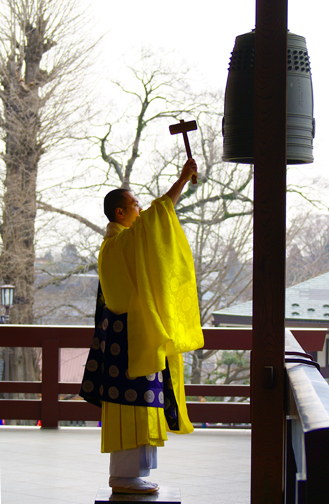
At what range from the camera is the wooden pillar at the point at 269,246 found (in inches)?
56.6

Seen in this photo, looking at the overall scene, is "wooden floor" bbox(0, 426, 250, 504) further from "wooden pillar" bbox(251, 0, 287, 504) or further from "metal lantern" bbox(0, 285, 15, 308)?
"metal lantern" bbox(0, 285, 15, 308)

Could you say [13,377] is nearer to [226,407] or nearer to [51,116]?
[51,116]

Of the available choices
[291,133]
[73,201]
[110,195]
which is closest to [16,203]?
[73,201]

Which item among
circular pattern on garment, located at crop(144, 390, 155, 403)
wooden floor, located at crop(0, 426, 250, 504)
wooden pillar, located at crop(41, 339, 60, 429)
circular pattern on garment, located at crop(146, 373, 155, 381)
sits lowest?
wooden floor, located at crop(0, 426, 250, 504)

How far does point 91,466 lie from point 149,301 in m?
1.27

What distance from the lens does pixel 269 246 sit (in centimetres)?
145

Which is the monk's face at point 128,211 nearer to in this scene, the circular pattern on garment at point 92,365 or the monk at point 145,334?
the monk at point 145,334

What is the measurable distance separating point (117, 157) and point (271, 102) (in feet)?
31.3

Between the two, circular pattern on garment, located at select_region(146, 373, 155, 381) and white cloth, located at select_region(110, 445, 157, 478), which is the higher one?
circular pattern on garment, located at select_region(146, 373, 155, 381)

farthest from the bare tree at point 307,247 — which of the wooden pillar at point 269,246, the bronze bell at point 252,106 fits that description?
the wooden pillar at point 269,246

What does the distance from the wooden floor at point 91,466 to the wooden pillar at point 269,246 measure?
3.69ft

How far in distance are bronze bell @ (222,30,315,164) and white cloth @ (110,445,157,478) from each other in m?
1.07

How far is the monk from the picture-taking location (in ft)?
7.22

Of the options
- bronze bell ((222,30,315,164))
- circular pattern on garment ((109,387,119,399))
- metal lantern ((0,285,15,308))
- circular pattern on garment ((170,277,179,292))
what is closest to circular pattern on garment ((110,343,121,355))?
circular pattern on garment ((109,387,119,399))
